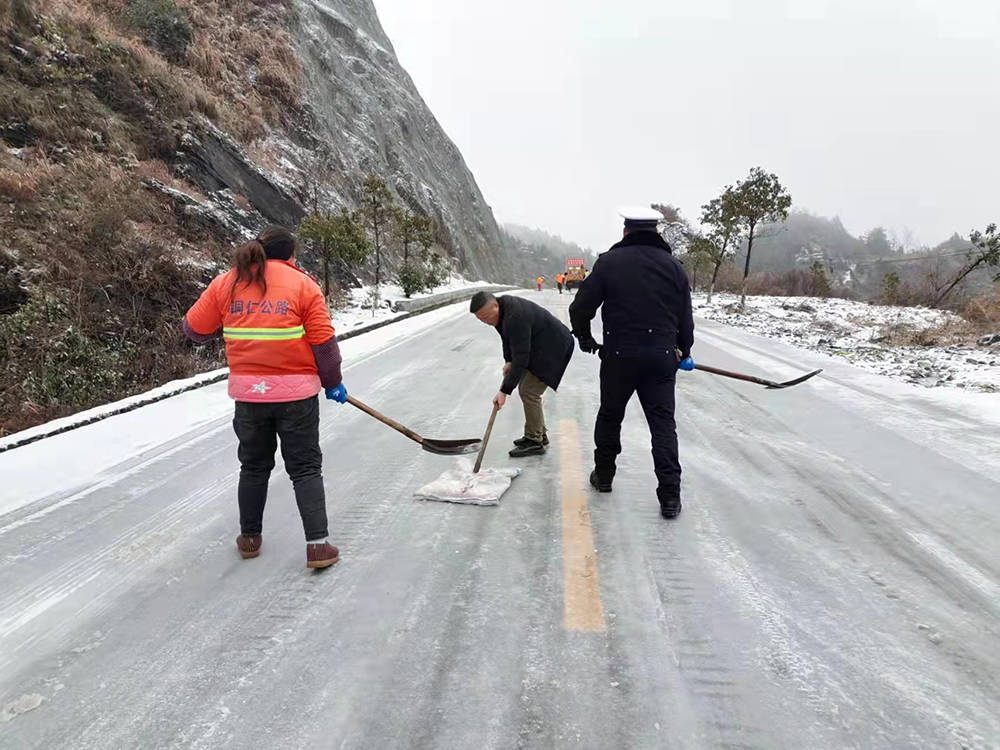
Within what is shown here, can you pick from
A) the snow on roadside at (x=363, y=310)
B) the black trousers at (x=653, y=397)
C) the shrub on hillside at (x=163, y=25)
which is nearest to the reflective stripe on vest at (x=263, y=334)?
the black trousers at (x=653, y=397)

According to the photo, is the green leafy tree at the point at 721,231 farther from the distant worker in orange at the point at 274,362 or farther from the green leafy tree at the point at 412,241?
the distant worker in orange at the point at 274,362

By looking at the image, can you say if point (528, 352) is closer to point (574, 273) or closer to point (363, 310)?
point (363, 310)

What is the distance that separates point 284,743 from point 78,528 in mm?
2275

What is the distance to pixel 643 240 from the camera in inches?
140

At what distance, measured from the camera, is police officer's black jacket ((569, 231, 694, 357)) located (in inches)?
137

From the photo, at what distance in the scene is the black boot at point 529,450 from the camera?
4.47 m

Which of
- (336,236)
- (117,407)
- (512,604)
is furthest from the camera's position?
(336,236)

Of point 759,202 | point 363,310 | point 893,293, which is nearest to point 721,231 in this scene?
point 759,202

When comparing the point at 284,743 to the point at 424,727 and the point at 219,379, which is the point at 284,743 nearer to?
the point at 424,727

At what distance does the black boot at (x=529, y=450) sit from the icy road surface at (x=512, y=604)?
0.32 ft

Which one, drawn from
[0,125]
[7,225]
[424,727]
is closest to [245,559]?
[424,727]

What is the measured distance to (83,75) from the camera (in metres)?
12.7

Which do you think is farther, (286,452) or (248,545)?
(248,545)

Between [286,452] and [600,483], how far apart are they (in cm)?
201
